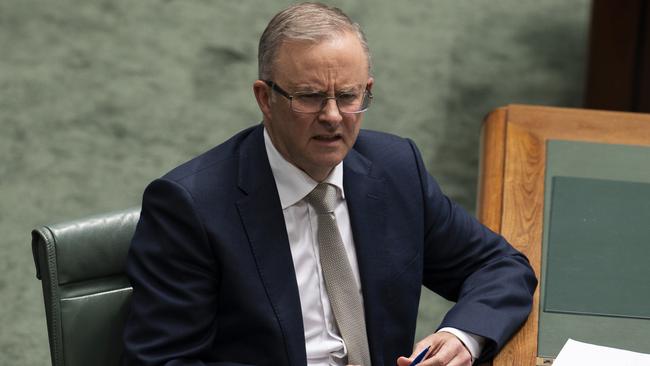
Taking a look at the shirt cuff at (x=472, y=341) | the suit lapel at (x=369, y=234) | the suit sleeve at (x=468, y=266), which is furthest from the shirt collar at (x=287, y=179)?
the shirt cuff at (x=472, y=341)

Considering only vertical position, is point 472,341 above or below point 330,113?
below

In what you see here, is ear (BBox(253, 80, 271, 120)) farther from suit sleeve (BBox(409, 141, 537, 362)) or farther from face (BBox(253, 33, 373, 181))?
suit sleeve (BBox(409, 141, 537, 362))

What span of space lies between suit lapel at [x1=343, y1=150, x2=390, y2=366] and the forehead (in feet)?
0.88

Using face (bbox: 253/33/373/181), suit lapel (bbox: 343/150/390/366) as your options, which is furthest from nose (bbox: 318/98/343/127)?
suit lapel (bbox: 343/150/390/366)

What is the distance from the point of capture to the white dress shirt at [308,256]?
214 centimetres

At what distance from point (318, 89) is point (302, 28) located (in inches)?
4.2

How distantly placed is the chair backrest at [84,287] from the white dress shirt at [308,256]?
0.30m

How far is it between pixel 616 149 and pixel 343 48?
95 cm

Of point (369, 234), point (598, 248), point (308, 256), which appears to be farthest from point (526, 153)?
point (308, 256)

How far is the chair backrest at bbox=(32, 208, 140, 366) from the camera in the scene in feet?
6.72

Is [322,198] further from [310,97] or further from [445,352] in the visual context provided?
[445,352]

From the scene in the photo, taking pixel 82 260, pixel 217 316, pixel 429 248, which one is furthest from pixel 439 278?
pixel 82 260

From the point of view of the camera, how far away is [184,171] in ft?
6.80

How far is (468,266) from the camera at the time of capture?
7.52 ft
